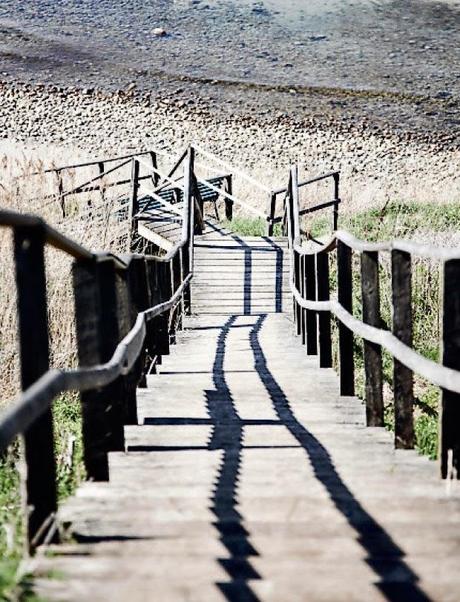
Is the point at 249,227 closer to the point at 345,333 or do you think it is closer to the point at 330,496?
the point at 345,333

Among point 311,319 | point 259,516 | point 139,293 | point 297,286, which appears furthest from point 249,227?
point 259,516

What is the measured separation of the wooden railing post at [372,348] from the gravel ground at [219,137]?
1380 centimetres

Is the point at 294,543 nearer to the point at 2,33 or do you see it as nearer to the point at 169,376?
the point at 169,376

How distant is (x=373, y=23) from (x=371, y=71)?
19.9ft

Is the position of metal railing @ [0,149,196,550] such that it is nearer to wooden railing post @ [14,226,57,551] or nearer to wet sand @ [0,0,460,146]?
wooden railing post @ [14,226,57,551]

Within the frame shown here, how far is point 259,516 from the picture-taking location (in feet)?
8.59

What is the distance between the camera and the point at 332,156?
23.0m

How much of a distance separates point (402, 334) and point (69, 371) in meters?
1.58

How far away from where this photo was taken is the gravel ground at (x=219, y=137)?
69.3 ft

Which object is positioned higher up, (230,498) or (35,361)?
(35,361)

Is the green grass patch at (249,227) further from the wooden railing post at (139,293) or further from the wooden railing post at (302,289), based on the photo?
the wooden railing post at (139,293)

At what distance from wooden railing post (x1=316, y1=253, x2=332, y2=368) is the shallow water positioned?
87.8 ft

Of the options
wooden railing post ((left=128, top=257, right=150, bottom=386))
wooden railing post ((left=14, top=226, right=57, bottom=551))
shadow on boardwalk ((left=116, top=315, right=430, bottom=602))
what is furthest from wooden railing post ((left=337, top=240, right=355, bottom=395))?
wooden railing post ((left=14, top=226, right=57, bottom=551))

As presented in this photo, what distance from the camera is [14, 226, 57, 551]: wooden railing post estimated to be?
7.50 ft
